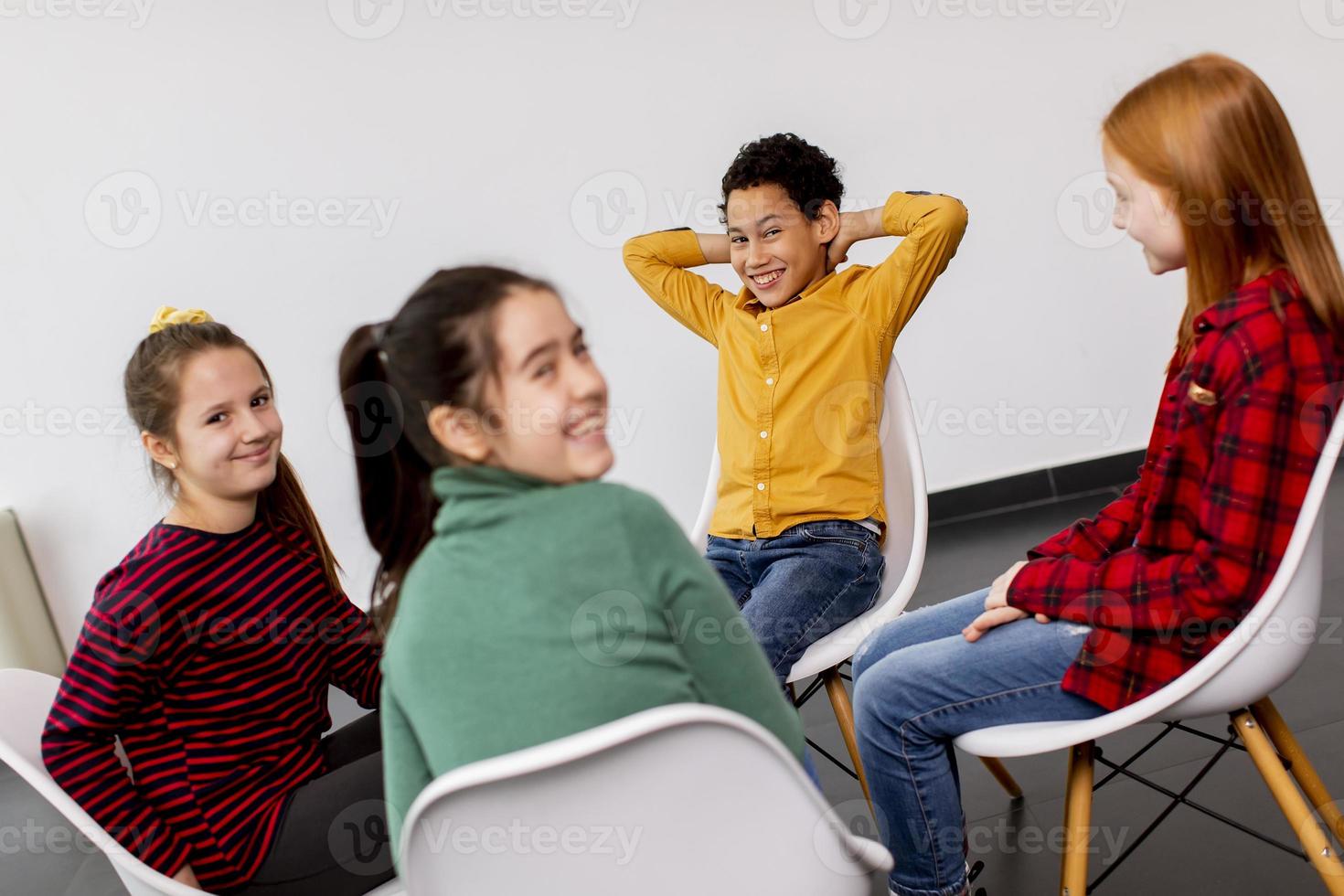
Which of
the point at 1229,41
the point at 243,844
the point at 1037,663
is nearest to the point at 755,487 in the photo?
the point at 1037,663

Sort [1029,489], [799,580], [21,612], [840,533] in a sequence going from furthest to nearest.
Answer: [1029,489] < [21,612] < [840,533] < [799,580]

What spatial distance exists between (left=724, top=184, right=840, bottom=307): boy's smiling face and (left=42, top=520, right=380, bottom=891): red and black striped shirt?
1.00m

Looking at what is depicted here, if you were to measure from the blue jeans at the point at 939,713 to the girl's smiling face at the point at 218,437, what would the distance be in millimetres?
850

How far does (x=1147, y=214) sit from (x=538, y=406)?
2.49 ft

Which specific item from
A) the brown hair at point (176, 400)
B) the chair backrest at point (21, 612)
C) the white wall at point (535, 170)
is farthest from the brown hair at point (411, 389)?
the chair backrest at point (21, 612)

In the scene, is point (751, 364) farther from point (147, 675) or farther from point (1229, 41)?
point (1229, 41)

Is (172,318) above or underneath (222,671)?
above

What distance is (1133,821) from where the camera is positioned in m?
1.82

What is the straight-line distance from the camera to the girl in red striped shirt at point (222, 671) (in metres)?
1.23

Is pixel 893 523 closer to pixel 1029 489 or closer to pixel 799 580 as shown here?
pixel 799 580

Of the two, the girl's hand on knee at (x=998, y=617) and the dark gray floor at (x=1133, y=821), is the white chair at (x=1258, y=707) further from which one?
the dark gray floor at (x=1133, y=821)

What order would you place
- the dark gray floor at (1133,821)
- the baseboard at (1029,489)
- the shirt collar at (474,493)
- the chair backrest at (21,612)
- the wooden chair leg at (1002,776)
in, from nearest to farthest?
the shirt collar at (474,493), the dark gray floor at (1133,821), the wooden chair leg at (1002,776), the chair backrest at (21,612), the baseboard at (1029,489)

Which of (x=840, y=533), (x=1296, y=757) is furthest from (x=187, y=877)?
(x=1296, y=757)

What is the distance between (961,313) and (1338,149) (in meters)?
1.33
